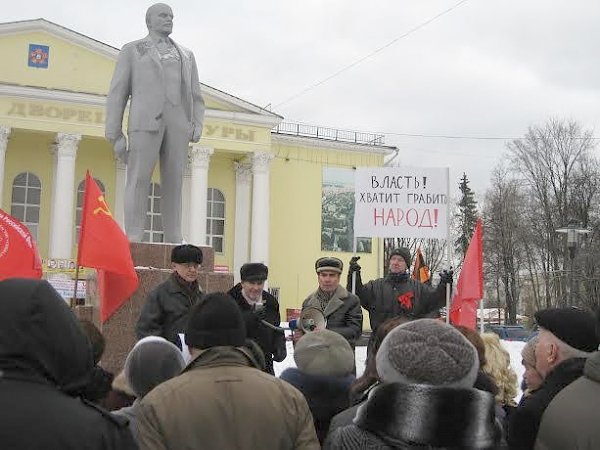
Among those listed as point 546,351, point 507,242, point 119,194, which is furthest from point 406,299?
point 507,242

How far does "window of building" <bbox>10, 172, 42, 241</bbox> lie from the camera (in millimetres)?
30328

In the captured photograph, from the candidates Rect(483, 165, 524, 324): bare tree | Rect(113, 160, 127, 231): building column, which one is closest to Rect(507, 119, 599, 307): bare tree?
Rect(483, 165, 524, 324): bare tree

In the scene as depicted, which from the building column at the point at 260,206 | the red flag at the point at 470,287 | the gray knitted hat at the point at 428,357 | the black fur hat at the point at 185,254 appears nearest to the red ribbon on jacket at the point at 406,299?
the red flag at the point at 470,287

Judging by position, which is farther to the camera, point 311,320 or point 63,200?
point 63,200

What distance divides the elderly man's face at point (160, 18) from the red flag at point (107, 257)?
2.41 meters

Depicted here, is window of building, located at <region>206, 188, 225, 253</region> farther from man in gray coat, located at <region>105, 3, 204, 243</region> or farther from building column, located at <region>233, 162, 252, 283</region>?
man in gray coat, located at <region>105, 3, 204, 243</region>

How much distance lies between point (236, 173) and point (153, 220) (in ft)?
18.4

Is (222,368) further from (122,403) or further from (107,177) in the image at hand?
(107,177)

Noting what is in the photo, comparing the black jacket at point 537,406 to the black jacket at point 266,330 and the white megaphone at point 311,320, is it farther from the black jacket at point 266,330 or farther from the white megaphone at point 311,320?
the black jacket at point 266,330

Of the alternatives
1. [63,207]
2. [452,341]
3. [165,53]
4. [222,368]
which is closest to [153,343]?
[222,368]

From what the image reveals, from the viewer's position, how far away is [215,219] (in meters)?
33.6

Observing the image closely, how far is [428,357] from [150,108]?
20.1 ft

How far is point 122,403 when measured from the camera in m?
2.96

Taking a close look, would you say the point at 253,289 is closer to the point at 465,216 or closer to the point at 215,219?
the point at 215,219
